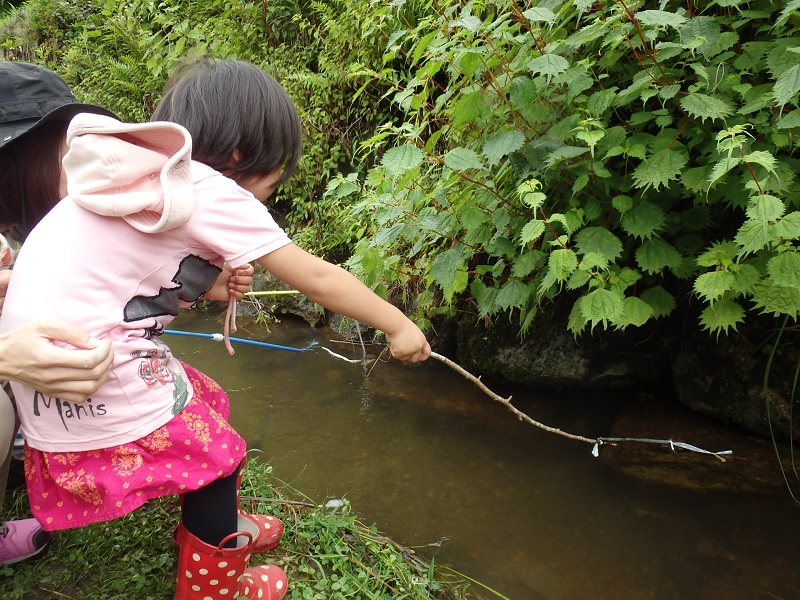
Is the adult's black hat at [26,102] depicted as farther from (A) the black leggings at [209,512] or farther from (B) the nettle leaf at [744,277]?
(B) the nettle leaf at [744,277]

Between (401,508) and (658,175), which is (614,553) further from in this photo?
(658,175)

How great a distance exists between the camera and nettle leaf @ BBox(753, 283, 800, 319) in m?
1.66

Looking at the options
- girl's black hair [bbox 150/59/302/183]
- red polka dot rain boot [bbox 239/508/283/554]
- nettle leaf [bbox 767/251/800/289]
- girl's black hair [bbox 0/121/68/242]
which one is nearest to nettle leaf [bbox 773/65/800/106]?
nettle leaf [bbox 767/251/800/289]

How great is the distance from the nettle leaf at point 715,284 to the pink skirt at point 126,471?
1391 millimetres

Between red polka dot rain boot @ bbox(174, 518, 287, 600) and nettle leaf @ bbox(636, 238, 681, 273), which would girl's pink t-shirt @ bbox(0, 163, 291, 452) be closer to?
red polka dot rain boot @ bbox(174, 518, 287, 600)

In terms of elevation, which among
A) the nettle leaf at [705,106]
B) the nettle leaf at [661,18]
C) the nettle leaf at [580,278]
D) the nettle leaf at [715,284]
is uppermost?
the nettle leaf at [661,18]

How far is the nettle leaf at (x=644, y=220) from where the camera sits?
193 cm

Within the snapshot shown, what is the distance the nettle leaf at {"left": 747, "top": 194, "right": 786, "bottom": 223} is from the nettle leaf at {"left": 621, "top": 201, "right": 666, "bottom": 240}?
0.38 metres

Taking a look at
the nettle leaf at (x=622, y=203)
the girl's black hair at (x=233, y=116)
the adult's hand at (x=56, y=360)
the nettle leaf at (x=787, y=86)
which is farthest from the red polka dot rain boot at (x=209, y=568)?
the nettle leaf at (x=787, y=86)

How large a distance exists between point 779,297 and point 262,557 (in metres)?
1.66

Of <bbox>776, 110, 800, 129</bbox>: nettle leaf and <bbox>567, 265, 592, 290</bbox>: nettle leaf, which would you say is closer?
<bbox>776, 110, 800, 129</bbox>: nettle leaf

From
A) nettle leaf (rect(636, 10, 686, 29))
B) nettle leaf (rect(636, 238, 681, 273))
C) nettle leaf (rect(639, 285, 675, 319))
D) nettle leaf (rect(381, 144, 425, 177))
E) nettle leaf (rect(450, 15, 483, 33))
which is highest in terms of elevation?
nettle leaf (rect(636, 10, 686, 29))

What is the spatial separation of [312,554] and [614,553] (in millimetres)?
1079

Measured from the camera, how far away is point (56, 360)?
1109 millimetres
